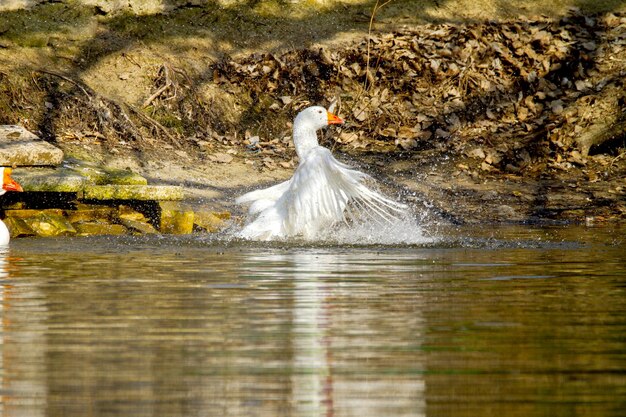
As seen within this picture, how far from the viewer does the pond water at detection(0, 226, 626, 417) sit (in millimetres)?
3920

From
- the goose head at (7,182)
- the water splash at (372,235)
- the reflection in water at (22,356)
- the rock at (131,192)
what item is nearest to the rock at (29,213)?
the rock at (131,192)

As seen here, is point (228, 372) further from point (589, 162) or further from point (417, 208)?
point (589, 162)

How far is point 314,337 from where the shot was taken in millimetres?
5289

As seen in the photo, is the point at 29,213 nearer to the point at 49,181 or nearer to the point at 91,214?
the point at 49,181

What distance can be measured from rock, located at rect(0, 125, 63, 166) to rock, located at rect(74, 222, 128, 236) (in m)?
0.99

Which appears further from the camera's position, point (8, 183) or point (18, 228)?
point (18, 228)

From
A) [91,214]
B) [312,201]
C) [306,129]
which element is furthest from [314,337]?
[91,214]

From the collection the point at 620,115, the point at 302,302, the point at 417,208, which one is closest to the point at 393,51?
the point at 620,115

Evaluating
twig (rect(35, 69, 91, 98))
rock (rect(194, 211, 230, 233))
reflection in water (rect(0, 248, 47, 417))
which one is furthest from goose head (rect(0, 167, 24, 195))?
twig (rect(35, 69, 91, 98))

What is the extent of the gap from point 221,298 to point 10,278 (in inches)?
82.4

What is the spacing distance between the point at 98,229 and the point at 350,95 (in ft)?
27.7

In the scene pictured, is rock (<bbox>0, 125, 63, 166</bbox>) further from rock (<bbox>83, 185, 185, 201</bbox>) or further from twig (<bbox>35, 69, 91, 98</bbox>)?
twig (<bbox>35, 69, 91, 98</bbox>)

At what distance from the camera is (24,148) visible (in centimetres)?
1401

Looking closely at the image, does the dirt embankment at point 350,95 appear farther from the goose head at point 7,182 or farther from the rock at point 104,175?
the goose head at point 7,182
